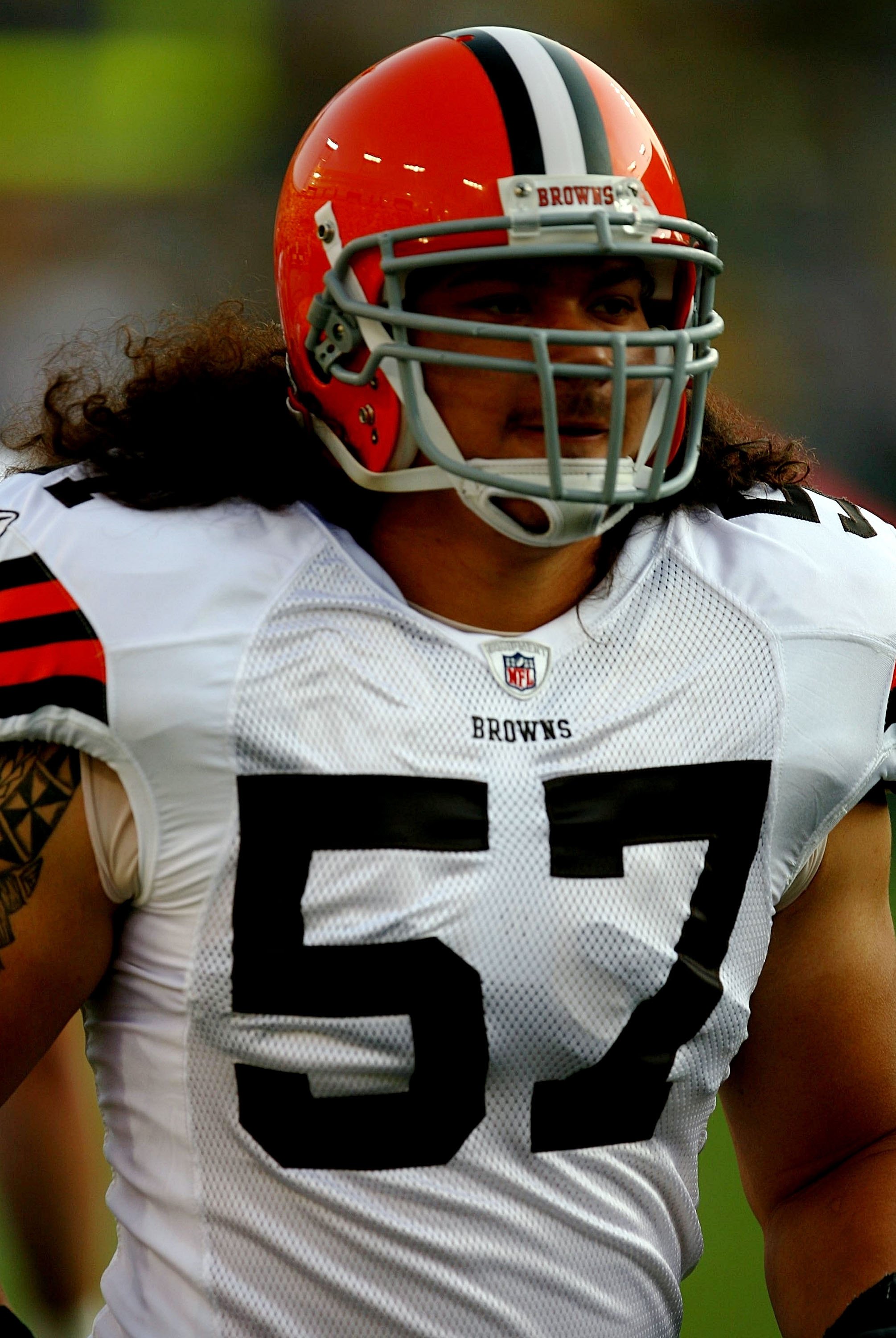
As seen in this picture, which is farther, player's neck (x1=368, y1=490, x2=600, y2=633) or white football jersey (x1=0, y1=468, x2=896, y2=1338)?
player's neck (x1=368, y1=490, x2=600, y2=633)

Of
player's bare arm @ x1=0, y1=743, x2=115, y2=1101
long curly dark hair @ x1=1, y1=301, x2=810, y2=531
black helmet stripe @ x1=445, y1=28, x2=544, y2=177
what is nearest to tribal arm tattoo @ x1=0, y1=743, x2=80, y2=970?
player's bare arm @ x1=0, y1=743, x2=115, y2=1101

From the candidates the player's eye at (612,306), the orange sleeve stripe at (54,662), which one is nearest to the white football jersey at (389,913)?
the orange sleeve stripe at (54,662)

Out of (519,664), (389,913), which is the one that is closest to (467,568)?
(519,664)

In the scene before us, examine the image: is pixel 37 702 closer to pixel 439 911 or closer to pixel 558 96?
pixel 439 911

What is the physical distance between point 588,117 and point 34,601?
568mm

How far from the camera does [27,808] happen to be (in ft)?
3.49

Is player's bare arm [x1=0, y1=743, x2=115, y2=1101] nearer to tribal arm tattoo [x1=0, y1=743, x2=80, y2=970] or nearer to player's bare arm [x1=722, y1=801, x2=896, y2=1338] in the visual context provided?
tribal arm tattoo [x1=0, y1=743, x2=80, y2=970]

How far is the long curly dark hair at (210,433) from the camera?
4.13 feet

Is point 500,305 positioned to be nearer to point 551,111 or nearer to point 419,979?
point 551,111

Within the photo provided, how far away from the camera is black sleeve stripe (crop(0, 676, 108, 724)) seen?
106cm

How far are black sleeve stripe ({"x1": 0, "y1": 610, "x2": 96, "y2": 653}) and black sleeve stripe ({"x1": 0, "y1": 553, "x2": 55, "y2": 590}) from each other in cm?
3

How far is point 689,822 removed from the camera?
3.91 feet

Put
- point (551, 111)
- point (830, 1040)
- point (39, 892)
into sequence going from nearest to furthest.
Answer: point (39, 892) → point (551, 111) → point (830, 1040)

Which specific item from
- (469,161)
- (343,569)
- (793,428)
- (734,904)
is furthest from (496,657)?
(793,428)
